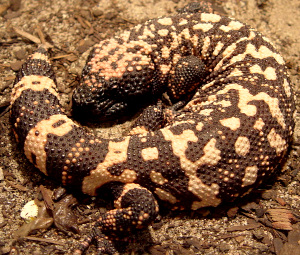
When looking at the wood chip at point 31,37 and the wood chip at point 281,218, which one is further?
the wood chip at point 31,37

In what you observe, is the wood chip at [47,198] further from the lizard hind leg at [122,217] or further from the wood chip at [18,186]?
the lizard hind leg at [122,217]

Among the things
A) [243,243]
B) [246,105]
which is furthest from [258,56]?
[243,243]

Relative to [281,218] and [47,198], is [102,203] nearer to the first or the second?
[47,198]

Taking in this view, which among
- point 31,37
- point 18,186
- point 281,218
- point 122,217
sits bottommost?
point 18,186

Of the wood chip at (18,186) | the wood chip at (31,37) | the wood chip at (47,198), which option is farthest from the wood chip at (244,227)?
the wood chip at (31,37)

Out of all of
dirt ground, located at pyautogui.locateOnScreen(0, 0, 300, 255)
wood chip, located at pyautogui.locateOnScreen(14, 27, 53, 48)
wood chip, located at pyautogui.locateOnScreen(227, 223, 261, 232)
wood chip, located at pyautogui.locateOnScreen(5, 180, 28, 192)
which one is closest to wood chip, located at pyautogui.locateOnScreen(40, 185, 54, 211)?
dirt ground, located at pyautogui.locateOnScreen(0, 0, 300, 255)

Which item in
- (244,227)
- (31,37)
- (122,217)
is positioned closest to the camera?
(122,217)

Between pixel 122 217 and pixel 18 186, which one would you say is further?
pixel 18 186

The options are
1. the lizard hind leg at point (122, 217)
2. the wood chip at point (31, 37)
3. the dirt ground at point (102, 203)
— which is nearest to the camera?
the lizard hind leg at point (122, 217)

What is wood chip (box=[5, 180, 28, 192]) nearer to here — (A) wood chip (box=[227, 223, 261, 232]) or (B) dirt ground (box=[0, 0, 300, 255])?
(B) dirt ground (box=[0, 0, 300, 255])

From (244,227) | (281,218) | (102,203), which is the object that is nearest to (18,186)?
(102,203)
